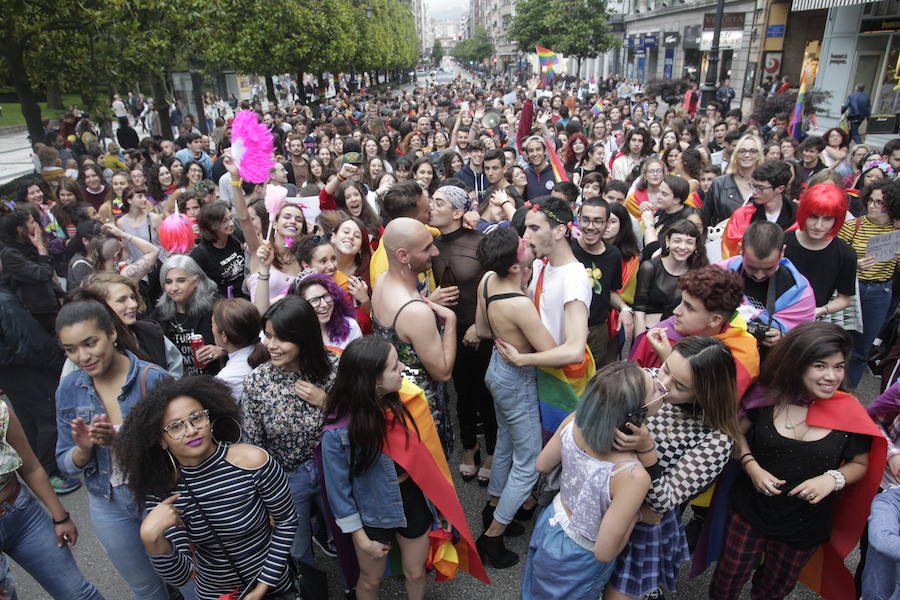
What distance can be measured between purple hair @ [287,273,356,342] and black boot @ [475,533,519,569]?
1505mm

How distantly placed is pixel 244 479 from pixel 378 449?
Result: 55cm

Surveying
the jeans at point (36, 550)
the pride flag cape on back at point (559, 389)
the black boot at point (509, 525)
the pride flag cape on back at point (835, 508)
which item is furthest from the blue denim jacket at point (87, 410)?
the pride flag cape on back at point (835, 508)

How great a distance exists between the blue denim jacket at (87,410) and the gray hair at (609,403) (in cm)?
195

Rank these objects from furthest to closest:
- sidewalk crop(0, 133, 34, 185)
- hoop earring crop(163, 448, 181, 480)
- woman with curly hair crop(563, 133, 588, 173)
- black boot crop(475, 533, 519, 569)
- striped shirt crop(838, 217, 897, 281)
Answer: sidewalk crop(0, 133, 34, 185) → woman with curly hair crop(563, 133, 588, 173) → striped shirt crop(838, 217, 897, 281) → black boot crop(475, 533, 519, 569) → hoop earring crop(163, 448, 181, 480)

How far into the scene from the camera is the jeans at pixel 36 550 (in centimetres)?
250

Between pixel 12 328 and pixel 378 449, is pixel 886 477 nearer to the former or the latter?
pixel 378 449

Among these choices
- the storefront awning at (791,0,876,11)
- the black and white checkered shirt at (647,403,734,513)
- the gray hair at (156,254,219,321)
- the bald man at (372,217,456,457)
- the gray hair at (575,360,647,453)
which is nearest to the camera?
the gray hair at (575,360,647,453)

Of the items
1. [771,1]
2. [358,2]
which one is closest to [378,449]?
[771,1]

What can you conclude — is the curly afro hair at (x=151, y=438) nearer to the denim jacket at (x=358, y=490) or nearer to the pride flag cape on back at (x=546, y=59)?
the denim jacket at (x=358, y=490)

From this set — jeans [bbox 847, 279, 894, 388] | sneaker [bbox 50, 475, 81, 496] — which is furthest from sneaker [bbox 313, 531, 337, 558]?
jeans [bbox 847, 279, 894, 388]

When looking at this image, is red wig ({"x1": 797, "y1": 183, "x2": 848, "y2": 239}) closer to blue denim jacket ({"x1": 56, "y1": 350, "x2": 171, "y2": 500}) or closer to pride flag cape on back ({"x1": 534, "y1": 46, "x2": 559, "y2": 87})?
blue denim jacket ({"x1": 56, "y1": 350, "x2": 171, "y2": 500})

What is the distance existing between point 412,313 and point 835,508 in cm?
225

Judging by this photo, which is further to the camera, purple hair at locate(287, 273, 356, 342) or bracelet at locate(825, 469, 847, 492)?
purple hair at locate(287, 273, 356, 342)

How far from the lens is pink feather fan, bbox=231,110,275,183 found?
4156mm
